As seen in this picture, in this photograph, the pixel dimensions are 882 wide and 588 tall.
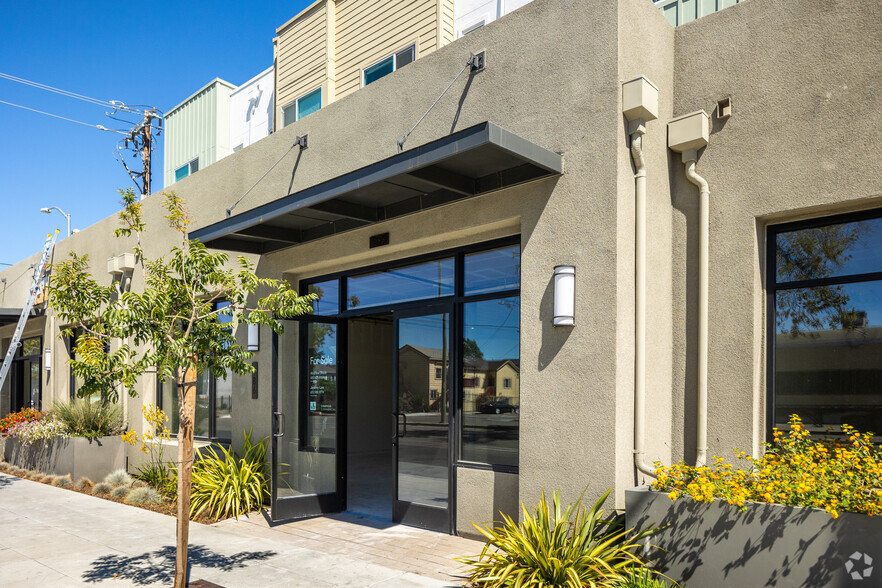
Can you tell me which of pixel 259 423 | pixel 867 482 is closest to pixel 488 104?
pixel 867 482

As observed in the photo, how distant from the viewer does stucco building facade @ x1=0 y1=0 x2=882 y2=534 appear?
228 inches

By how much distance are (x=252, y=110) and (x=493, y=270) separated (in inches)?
478

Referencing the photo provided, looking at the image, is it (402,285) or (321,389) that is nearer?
(402,285)

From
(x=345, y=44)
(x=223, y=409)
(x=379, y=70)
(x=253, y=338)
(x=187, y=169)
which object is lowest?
(x=223, y=409)

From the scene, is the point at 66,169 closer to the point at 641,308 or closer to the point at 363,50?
the point at 363,50

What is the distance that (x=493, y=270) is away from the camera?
7285 mm

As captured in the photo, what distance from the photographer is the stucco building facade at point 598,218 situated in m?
5.79

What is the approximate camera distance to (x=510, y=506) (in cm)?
665

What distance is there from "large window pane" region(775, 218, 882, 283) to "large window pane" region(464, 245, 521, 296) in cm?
250

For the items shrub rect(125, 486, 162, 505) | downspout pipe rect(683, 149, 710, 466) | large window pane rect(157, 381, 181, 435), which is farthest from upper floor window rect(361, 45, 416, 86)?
shrub rect(125, 486, 162, 505)

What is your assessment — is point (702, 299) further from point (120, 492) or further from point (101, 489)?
point (101, 489)

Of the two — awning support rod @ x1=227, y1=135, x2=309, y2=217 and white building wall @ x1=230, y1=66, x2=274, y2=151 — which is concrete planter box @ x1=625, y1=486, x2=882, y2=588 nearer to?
awning support rod @ x1=227, y1=135, x2=309, y2=217

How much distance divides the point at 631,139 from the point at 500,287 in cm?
206

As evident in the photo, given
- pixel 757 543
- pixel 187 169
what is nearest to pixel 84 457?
pixel 187 169
